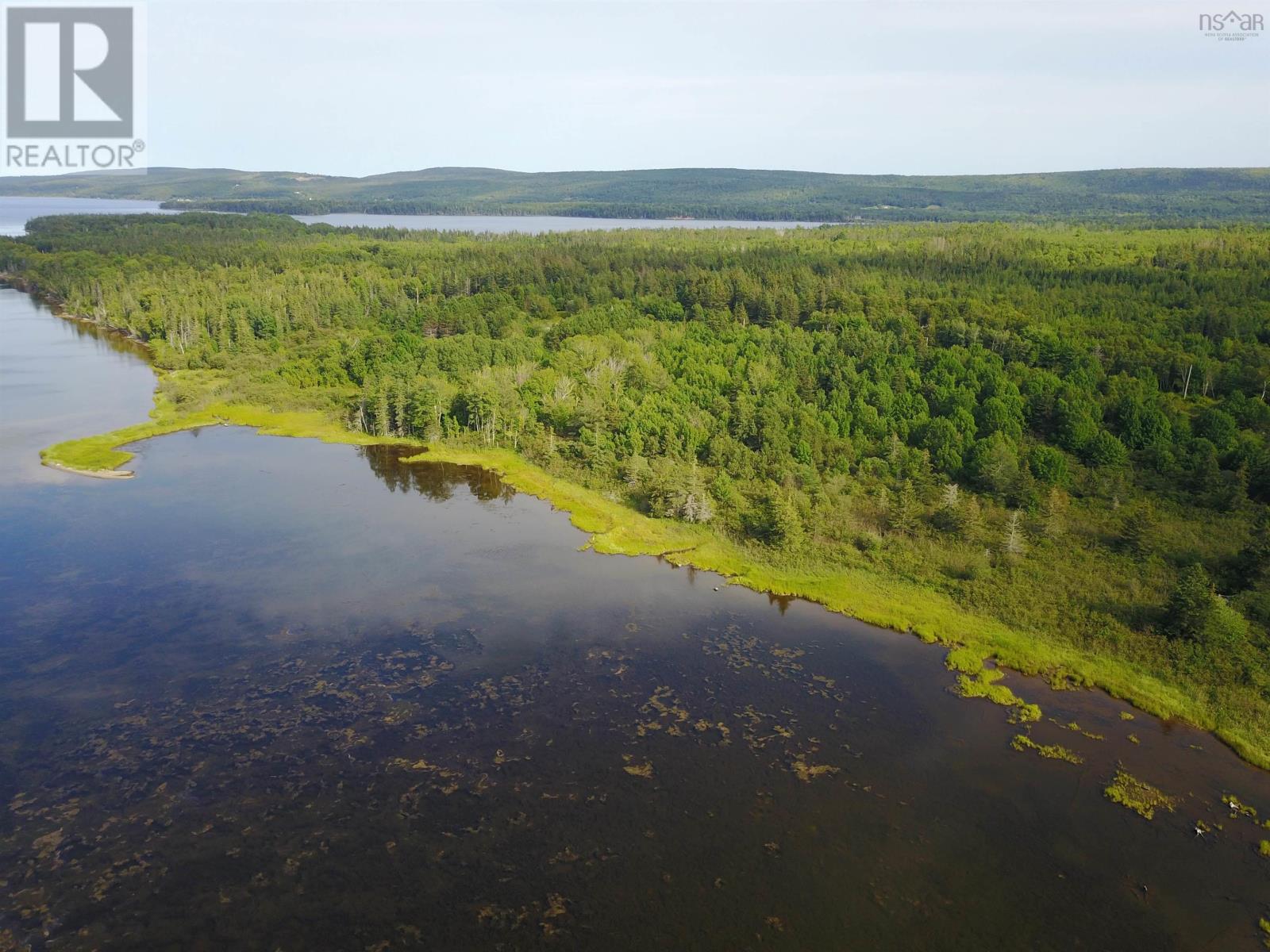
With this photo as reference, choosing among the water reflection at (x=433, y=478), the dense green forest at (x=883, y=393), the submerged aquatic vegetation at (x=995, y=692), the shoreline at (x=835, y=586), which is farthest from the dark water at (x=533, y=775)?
the water reflection at (x=433, y=478)

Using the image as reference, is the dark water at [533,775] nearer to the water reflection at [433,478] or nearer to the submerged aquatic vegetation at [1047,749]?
the submerged aquatic vegetation at [1047,749]

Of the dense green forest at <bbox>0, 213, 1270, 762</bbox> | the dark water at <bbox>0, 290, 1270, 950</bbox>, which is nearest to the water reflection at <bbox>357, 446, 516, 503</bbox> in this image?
the dense green forest at <bbox>0, 213, 1270, 762</bbox>

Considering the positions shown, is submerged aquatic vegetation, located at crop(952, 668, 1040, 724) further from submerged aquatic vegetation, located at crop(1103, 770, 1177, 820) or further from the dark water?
submerged aquatic vegetation, located at crop(1103, 770, 1177, 820)

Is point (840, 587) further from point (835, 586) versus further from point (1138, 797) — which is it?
point (1138, 797)

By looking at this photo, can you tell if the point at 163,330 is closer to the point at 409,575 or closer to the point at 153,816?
the point at 409,575

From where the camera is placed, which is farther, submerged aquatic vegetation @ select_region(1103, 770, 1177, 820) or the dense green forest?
the dense green forest

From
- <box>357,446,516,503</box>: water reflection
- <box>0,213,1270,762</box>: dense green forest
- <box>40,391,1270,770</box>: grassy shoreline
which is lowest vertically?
<box>40,391,1270,770</box>: grassy shoreline

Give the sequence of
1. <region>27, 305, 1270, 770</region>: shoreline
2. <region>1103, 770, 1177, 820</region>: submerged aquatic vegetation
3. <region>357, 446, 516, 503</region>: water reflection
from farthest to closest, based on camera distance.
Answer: <region>357, 446, 516, 503</region>: water reflection
<region>27, 305, 1270, 770</region>: shoreline
<region>1103, 770, 1177, 820</region>: submerged aquatic vegetation

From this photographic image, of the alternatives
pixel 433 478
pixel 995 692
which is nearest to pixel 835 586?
pixel 995 692
